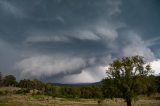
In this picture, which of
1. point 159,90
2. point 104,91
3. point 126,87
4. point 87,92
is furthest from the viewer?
point 87,92

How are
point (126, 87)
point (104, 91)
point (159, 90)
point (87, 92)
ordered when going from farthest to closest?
point (87, 92)
point (159, 90)
point (104, 91)
point (126, 87)

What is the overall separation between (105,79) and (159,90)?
108956 mm

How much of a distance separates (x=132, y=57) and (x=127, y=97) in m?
9.73

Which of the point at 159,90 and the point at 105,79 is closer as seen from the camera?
the point at 105,79

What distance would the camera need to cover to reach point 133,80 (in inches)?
2393

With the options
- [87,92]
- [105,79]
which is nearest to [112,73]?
[105,79]

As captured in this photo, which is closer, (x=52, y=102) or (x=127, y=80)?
(x=127, y=80)

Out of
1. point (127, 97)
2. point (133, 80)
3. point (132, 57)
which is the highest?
point (132, 57)

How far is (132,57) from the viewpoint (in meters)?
63.2

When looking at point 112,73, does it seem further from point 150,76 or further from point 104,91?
point 150,76

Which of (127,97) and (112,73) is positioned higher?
(112,73)

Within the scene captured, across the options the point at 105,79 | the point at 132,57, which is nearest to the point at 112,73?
the point at 105,79

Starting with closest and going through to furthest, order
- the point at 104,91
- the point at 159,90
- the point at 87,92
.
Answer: the point at 104,91
the point at 159,90
the point at 87,92

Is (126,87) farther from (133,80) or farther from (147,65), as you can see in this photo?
(147,65)
